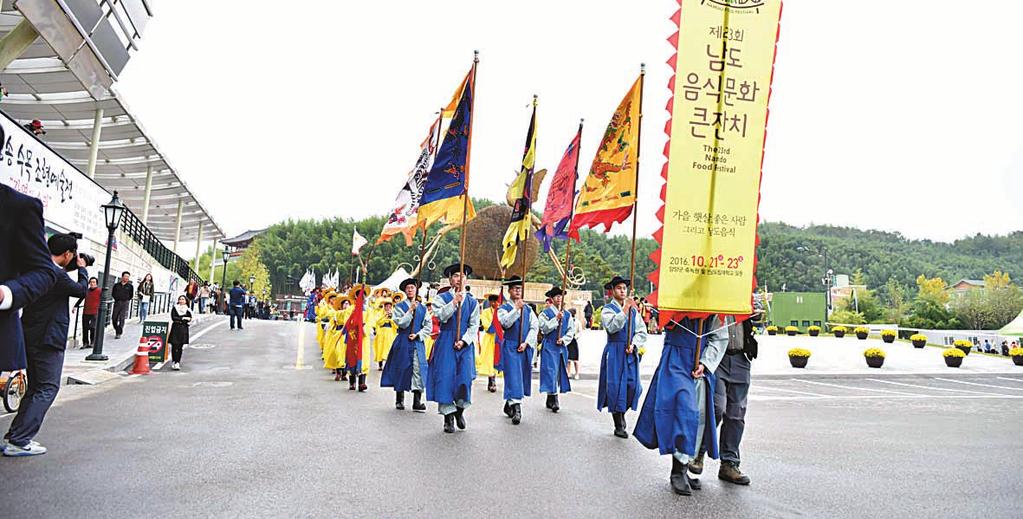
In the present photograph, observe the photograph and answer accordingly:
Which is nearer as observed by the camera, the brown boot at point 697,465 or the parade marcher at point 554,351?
the brown boot at point 697,465

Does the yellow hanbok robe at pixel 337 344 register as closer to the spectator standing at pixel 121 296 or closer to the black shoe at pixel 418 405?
the black shoe at pixel 418 405

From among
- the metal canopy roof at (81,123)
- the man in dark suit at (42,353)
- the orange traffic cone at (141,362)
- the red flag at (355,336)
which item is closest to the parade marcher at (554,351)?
the red flag at (355,336)

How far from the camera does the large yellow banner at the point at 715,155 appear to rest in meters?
4.96

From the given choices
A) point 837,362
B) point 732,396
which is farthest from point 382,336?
point 837,362

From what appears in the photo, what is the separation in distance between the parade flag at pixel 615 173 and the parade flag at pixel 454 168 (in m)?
1.94

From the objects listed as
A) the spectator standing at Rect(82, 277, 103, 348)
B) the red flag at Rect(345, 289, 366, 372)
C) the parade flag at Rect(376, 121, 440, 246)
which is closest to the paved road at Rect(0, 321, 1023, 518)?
the red flag at Rect(345, 289, 366, 372)

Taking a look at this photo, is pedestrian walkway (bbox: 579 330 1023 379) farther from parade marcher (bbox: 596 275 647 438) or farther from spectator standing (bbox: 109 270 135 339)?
spectator standing (bbox: 109 270 135 339)

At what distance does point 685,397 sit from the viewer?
16.4 feet

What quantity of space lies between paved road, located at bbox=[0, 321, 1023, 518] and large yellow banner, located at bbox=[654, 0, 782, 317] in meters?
1.51

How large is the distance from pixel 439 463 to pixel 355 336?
565 centimetres

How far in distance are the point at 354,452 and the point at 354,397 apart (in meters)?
4.01

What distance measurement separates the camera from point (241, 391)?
32.3 ft

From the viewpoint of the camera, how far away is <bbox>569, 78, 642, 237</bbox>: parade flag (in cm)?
890

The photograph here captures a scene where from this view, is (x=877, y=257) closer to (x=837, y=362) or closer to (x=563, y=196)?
(x=837, y=362)
